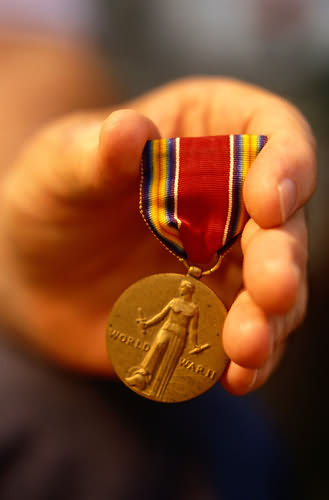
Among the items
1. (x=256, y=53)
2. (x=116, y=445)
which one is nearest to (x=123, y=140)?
(x=116, y=445)

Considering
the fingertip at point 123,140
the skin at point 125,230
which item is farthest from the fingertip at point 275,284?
the fingertip at point 123,140

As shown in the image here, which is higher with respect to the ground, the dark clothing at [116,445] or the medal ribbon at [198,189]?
the medal ribbon at [198,189]

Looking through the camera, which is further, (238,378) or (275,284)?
(238,378)

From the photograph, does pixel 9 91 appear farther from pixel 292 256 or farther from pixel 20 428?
pixel 292 256

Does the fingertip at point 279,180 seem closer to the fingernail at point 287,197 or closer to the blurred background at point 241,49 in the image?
the fingernail at point 287,197

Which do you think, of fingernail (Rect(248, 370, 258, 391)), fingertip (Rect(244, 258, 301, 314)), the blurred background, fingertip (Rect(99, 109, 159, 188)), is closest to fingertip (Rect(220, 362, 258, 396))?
fingernail (Rect(248, 370, 258, 391))

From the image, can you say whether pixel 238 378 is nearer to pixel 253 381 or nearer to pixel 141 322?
pixel 253 381
